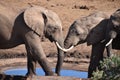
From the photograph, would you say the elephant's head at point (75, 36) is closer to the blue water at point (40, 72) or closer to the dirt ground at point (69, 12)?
the blue water at point (40, 72)

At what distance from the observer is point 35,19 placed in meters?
8.47

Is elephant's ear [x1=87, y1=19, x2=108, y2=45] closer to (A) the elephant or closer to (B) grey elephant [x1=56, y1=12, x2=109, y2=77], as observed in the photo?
(B) grey elephant [x1=56, y1=12, x2=109, y2=77]

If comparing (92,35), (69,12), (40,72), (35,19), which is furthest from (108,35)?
(69,12)

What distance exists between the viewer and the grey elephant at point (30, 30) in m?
8.38

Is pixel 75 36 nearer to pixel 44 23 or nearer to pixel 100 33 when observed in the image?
pixel 100 33

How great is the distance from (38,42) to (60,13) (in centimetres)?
838

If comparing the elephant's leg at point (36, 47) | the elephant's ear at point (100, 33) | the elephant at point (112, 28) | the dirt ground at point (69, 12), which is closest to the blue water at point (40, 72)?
the dirt ground at point (69, 12)

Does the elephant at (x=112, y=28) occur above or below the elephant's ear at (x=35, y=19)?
below

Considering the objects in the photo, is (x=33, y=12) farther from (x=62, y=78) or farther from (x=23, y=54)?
(x=23, y=54)

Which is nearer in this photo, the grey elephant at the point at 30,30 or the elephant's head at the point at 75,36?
the grey elephant at the point at 30,30

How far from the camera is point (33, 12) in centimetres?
855

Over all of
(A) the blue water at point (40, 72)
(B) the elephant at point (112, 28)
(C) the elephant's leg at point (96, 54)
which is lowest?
(A) the blue water at point (40, 72)

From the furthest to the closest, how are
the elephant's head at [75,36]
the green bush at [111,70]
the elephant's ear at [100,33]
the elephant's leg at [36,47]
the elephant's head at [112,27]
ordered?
the elephant's head at [75,36] < the elephant's ear at [100,33] < the elephant's head at [112,27] < the elephant's leg at [36,47] < the green bush at [111,70]

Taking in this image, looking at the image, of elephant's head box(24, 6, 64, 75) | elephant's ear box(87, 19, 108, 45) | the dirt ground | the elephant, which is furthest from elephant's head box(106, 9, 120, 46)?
the dirt ground
